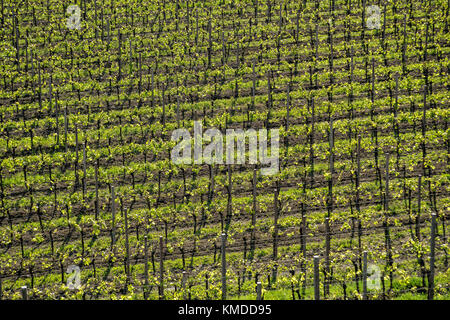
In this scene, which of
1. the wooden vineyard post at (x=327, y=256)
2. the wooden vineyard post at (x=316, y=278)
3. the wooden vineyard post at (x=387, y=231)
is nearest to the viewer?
the wooden vineyard post at (x=316, y=278)

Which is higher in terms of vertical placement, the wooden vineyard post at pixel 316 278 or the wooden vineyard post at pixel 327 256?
the wooden vineyard post at pixel 327 256

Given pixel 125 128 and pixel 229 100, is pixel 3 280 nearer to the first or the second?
pixel 125 128

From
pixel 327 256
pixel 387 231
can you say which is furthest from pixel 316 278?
pixel 387 231

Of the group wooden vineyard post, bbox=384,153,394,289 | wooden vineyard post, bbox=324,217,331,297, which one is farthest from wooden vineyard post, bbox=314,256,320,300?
wooden vineyard post, bbox=384,153,394,289

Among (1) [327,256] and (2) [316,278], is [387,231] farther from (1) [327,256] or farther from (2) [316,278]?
(2) [316,278]

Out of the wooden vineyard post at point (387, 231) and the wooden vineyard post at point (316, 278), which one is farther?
the wooden vineyard post at point (387, 231)

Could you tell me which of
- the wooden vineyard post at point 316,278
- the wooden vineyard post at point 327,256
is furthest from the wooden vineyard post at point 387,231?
the wooden vineyard post at point 316,278

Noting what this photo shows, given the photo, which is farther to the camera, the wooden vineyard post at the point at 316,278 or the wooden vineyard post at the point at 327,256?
the wooden vineyard post at the point at 327,256

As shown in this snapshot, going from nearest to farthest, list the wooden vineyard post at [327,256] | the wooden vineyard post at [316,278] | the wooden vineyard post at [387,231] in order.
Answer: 1. the wooden vineyard post at [316,278]
2. the wooden vineyard post at [327,256]
3. the wooden vineyard post at [387,231]

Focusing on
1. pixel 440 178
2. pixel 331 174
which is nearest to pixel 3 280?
pixel 331 174

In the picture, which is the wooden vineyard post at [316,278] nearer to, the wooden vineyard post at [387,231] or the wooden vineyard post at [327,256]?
the wooden vineyard post at [327,256]

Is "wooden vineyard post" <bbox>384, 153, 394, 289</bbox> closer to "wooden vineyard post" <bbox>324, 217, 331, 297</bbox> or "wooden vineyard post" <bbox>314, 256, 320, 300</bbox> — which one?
"wooden vineyard post" <bbox>324, 217, 331, 297</bbox>

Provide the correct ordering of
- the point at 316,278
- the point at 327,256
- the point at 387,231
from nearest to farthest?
the point at 316,278, the point at 327,256, the point at 387,231

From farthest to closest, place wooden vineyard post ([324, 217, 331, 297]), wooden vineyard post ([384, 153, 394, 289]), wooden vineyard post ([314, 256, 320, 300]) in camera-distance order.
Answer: wooden vineyard post ([384, 153, 394, 289]), wooden vineyard post ([324, 217, 331, 297]), wooden vineyard post ([314, 256, 320, 300])
